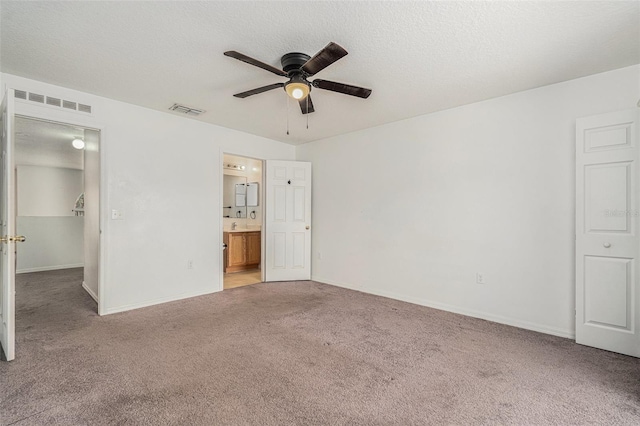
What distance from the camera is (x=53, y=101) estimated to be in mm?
3088

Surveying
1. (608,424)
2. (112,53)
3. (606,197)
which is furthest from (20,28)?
(606,197)

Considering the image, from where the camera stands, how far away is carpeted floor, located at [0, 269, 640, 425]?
1.75 m

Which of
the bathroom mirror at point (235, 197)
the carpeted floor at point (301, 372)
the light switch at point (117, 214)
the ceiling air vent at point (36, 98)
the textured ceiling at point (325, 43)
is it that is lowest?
the carpeted floor at point (301, 372)

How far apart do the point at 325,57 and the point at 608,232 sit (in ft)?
9.38

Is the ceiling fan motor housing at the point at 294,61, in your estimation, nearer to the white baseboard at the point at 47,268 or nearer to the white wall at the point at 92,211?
the white wall at the point at 92,211

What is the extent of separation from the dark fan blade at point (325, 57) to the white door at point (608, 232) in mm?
2403

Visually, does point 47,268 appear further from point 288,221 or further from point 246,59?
point 246,59

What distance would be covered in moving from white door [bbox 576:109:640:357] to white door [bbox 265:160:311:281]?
3678 mm

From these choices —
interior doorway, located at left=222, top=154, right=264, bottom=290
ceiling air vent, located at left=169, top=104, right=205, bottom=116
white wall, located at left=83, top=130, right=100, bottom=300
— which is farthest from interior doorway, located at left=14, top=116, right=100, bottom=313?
interior doorway, located at left=222, top=154, right=264, bottom=290

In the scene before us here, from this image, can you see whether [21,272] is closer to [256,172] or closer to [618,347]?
[256,172]

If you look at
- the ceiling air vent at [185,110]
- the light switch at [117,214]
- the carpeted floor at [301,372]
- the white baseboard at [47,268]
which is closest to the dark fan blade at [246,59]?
the ceiling air vent at [185,110]

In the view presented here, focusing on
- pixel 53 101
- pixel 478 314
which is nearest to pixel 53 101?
pixel 53 101

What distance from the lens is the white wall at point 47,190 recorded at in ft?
20.4

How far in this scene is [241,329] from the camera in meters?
3.03
